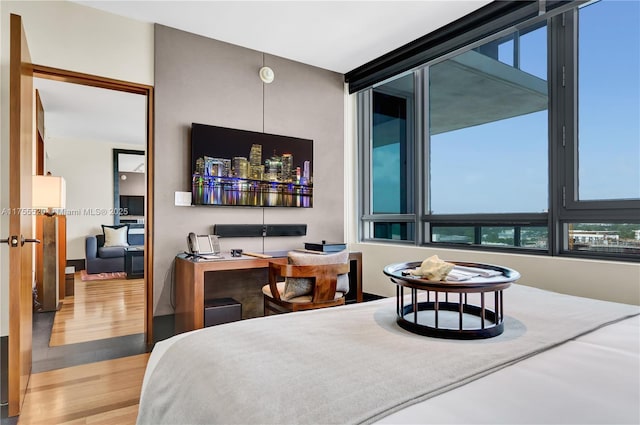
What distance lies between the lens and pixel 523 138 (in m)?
2.73

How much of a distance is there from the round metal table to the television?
215 centimetres

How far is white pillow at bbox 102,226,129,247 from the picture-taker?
21.4 ft

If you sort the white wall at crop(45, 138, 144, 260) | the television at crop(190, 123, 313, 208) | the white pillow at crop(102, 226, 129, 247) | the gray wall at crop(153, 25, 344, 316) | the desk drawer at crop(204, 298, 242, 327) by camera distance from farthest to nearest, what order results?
1. the white wall at crop(45, 138, 144, 260)
2. the white pillow at crop(102, 226, 129, 247)
3. the television at crop(190, 123, 313, 208)
4. the gray wall at crop(153, 25, 344, 316)
5. the desk drawer at crop(204, 298, 242, 327)

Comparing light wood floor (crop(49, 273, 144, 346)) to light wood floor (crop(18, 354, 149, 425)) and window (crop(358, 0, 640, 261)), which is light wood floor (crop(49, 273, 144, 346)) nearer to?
light wood floor (crop(18, 354, 149, 425))

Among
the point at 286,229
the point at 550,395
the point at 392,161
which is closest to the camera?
the point at 550,395

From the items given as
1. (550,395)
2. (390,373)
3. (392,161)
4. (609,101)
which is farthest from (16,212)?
(609,101)

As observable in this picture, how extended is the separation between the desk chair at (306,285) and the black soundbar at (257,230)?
3.14ft

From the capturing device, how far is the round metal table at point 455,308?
1019mm

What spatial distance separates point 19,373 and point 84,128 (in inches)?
211

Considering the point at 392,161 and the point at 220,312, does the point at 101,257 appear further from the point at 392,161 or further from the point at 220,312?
the point at 392,161

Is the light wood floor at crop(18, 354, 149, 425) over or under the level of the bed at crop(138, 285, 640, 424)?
under

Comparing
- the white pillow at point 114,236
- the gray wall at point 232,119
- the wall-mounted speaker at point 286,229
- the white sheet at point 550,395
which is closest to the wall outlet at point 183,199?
the gray wall at point 232,119

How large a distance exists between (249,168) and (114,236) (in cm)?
446

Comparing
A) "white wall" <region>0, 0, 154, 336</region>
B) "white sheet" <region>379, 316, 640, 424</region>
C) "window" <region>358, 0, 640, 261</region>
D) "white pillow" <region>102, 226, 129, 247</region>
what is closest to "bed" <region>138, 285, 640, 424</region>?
"white sheet" <region>379, 316, 640, 424</region>
